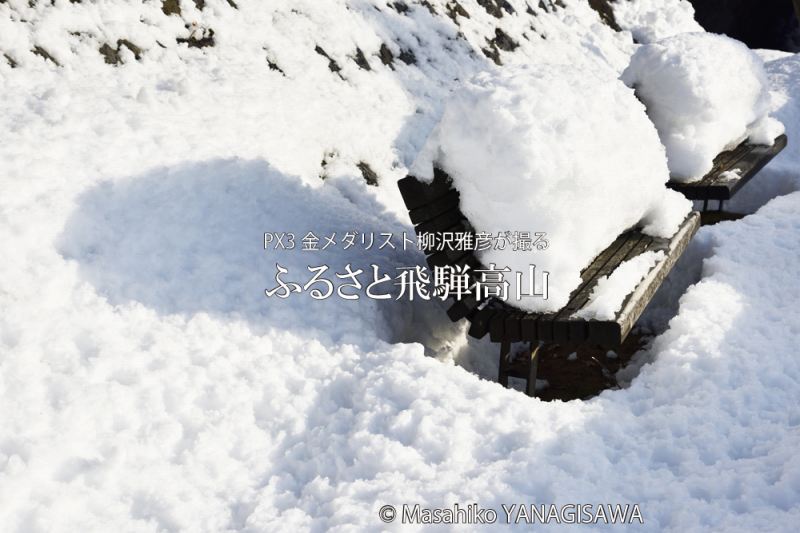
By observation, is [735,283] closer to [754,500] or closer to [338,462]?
[754,500]

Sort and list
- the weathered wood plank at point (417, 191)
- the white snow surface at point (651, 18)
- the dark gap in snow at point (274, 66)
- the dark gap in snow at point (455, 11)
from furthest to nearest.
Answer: the white snow surface at point (651, 18) < the dark gap in snow at point (455, 11) < the dark gap in snow at point (274, 66) < the weathered wood plank at point (417, 191)

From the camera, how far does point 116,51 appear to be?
607 centimetres

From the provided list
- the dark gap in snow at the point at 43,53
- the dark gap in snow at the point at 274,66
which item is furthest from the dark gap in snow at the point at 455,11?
the dark gap in snow at the point at 43,53

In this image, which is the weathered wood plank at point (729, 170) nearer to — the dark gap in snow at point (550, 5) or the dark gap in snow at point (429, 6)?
the dark gap in snow at point (429, 6)

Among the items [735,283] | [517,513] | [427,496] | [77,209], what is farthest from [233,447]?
[735,283]

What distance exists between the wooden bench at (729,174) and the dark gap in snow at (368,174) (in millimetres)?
2710

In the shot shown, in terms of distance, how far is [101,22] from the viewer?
617cm

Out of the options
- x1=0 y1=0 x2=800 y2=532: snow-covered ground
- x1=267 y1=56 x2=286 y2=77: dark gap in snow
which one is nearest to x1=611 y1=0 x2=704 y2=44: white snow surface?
x1=0 y1=0 x2=800 y2=532: snow-covered ground

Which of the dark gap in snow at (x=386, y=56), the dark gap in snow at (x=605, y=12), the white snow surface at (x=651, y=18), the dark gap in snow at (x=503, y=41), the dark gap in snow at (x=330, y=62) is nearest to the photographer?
the dark gap in snow at (x=330, y=62)

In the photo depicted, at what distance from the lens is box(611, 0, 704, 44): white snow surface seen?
42.8ft

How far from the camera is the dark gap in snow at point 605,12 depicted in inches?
506

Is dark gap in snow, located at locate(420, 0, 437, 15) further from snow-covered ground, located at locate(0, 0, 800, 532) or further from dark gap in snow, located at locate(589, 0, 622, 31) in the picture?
dark gap in snow, located at locate(589, 0, 622, 31)

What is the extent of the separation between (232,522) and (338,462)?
55cm

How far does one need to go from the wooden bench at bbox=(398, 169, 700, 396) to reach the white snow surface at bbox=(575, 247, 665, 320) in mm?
38
